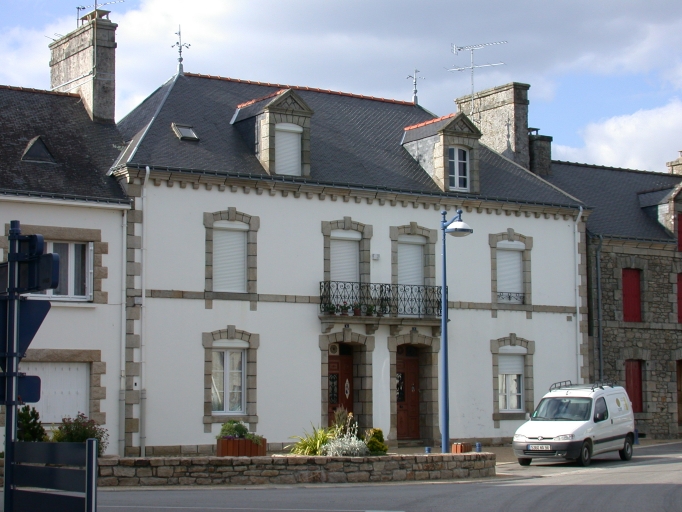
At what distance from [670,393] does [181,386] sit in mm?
15547

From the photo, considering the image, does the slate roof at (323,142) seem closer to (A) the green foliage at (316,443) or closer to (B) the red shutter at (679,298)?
(B) the red shutter at (679,298)

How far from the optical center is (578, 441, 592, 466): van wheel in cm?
2112

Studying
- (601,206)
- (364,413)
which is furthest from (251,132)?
(601,206)

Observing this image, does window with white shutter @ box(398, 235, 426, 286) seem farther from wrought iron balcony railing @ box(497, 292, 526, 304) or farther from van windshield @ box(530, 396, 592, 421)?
van windshield @ box(530, 396, 592, 421)

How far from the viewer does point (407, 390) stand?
2664cm

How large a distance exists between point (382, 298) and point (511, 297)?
13.9 ft

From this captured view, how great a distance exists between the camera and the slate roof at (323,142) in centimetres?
2391

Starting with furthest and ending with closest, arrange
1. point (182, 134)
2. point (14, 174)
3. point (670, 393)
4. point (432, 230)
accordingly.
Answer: point (670, 393) → point (432, 230) → point (182, 134) → point (14, 174)

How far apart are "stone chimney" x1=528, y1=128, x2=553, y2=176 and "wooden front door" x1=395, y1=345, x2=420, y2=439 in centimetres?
806

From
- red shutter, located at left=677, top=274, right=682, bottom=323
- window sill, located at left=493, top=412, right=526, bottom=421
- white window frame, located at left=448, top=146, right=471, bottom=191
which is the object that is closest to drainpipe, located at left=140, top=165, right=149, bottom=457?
white window frame, located at left=448, top=146, right=471, bottom=191

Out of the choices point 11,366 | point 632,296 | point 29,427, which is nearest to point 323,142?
point 632,296

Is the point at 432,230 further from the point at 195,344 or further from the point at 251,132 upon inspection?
the point at 195,344

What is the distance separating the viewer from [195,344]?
75.8 feet

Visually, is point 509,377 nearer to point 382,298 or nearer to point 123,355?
point 382,298
